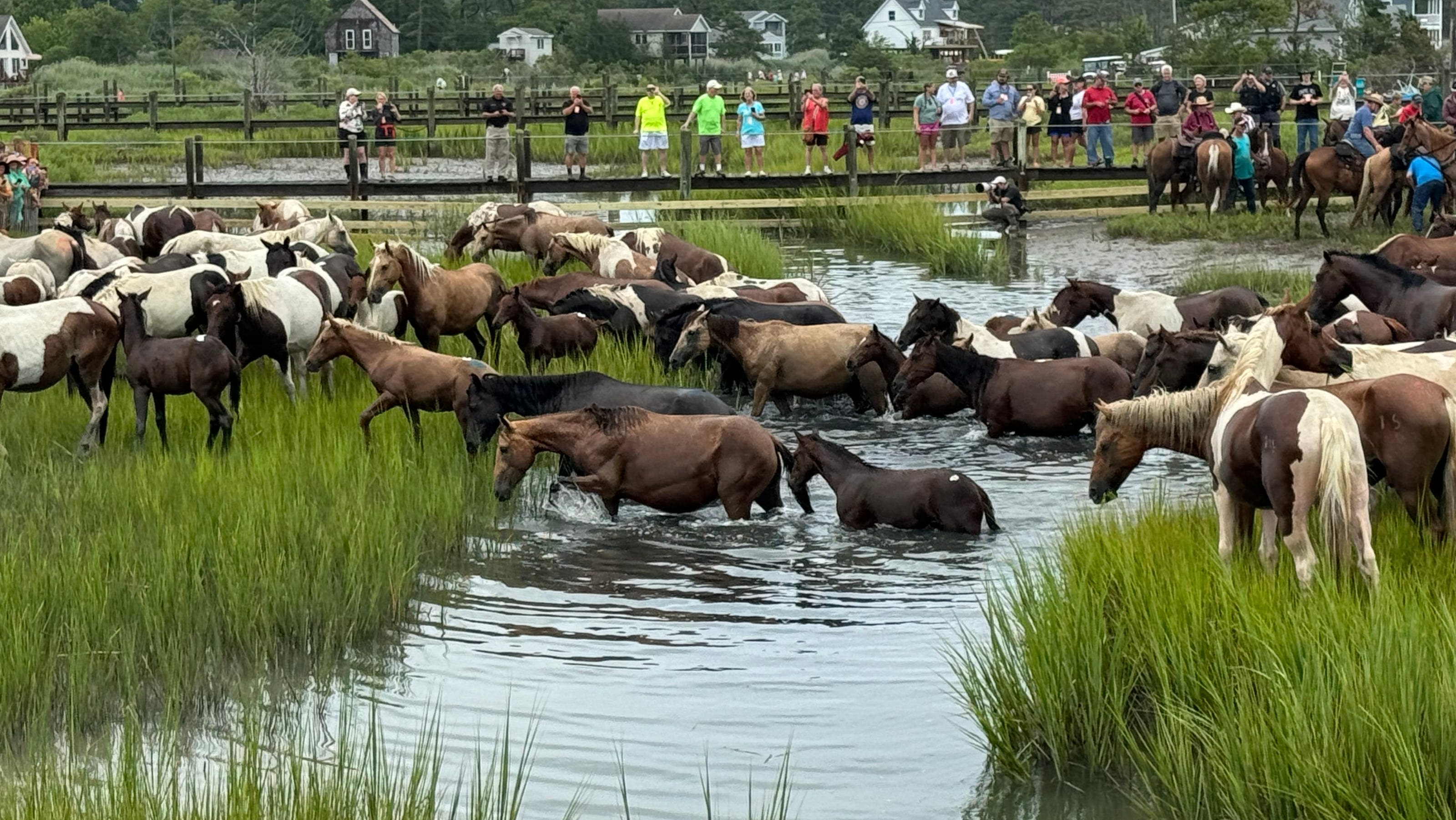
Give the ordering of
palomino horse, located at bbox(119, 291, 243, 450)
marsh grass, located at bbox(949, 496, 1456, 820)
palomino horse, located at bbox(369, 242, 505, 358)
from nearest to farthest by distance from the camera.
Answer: marsh grass, located at bbox(949, 496, 1456, 820)
palomino horse, located at bbox(119, 291, 243, 450)
palomino horse, located at bbox(369, 242, 505, 358)

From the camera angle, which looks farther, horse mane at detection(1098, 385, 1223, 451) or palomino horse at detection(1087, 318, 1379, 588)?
horse mane at detection(1098, 385, 1223, 451)


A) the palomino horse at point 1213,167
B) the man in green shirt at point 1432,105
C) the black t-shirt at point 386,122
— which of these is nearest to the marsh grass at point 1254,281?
the palomino horse at point 1213,167

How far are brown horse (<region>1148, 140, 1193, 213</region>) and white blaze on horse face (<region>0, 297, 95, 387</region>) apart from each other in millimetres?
18186

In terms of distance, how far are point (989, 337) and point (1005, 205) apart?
42.1ft

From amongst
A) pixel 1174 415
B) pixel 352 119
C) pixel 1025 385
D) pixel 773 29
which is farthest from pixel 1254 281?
pixel 773 29

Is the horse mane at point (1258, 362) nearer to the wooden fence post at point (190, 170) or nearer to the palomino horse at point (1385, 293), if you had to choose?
the palomino horse at point (1385, 293)

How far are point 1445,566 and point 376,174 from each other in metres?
28.2

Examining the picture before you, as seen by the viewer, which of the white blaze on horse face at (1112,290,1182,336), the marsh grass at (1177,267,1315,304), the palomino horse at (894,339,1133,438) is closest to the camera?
the palomino horse at (894,339,1133,438)

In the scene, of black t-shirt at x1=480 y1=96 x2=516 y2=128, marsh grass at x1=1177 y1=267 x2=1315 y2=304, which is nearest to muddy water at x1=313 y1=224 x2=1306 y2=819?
marsh grass at x1=1177 y1=267 x2=1315 y2=304

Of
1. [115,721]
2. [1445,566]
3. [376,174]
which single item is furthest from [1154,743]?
[376,174]

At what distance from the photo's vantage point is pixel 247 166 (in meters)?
37.1

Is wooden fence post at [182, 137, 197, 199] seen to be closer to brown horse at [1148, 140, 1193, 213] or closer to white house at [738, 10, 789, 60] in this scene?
brown horse at [1148, 140, 1193, 213]

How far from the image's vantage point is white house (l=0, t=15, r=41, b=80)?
8943 cm

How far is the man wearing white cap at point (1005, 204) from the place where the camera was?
26.9 m
